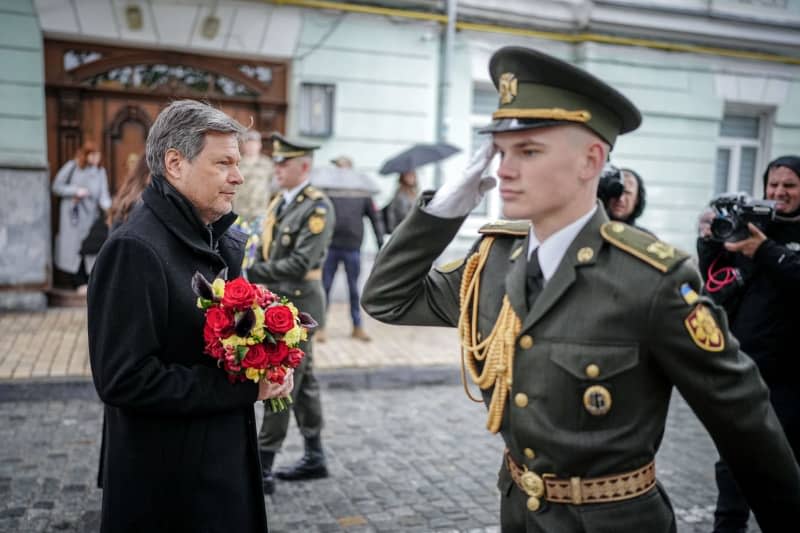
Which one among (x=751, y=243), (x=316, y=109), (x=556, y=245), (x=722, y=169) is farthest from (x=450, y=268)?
(x=722, y=169)

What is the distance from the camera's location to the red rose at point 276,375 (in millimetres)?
2449

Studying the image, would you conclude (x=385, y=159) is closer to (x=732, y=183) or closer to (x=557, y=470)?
(x=732, y=183)

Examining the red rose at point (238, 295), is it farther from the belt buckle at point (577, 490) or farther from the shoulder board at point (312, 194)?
the shoulder board at point (312, 194)

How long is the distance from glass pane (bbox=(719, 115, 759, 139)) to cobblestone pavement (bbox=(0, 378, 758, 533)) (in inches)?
328

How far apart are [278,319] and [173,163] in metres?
0.65

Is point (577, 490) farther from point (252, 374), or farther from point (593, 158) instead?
point (252, 374)

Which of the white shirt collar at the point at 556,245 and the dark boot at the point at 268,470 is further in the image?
the dark boot at the point at 268,470

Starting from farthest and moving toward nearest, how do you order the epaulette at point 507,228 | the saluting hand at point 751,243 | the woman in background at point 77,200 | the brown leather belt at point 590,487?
1. the woman in background at point 77,200
2. the saluting hand at point 751,243
3. the epaulette at point 507,228
4. the brown leather belt at point 590,487

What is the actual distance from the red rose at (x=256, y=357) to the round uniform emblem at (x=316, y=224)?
8.68 ft

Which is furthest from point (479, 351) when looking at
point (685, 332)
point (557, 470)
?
point (685, 332)

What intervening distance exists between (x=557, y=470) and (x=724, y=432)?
431 mm

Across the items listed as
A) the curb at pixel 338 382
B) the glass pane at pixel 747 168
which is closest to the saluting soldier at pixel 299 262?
the curb at pixel 338 382

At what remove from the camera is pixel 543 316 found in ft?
6.63

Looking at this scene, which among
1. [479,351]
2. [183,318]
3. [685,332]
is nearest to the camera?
[685,332]
